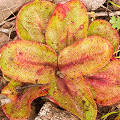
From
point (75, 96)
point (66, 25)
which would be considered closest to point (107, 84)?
point (75, 96)

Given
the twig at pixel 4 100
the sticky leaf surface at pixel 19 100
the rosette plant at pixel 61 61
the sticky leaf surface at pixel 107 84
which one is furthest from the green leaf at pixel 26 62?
the sticky leaf surface at pixel 107 84

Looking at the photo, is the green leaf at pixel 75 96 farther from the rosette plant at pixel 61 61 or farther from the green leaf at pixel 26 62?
the green leaf at pixel 26 62

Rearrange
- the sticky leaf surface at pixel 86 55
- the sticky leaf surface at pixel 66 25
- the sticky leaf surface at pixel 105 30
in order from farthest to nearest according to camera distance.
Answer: the sticky leaf surface at pixel 105 30 < the sticky leaf surface at pixel 66 25 < the sticky leaf surface at pixel 86 55

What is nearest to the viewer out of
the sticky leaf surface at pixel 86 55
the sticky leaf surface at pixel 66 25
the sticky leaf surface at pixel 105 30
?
the sticky leaf surface at pixel 86 55

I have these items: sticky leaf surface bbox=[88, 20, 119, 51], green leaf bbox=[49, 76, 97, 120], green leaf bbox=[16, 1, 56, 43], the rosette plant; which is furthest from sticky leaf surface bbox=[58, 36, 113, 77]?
green leaf bbox=[16, 1, 56, 43]

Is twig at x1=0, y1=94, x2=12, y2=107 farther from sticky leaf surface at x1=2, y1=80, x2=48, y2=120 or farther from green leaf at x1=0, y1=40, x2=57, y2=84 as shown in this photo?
green leaf at x1=0, y1=40, x2=57, y2=84

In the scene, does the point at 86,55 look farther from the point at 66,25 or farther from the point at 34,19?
the point at 34,19

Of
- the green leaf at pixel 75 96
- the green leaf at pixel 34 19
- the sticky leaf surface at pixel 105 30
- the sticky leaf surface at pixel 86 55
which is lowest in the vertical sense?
the green leaf at pixel 75 96
